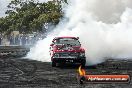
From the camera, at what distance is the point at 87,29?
31969mm

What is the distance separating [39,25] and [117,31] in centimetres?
4244

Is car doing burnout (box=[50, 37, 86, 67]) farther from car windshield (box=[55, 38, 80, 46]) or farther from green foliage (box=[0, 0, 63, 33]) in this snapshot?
A: green foliage (box=[0, 0, 63, 33])

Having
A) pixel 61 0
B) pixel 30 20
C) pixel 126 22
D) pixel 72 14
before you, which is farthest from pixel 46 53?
pixel 30 20

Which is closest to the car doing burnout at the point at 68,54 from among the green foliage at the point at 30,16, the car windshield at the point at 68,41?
the car windshield at the point at 68,41

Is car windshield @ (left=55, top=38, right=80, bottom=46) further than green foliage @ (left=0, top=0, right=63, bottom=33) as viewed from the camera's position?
No

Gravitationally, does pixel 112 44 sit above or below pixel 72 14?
below

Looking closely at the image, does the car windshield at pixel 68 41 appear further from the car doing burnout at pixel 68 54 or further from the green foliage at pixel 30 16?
the green foliage at pixel 30 16

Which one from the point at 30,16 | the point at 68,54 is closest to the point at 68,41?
the point at 68,54

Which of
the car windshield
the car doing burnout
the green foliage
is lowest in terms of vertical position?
the car doing burnout

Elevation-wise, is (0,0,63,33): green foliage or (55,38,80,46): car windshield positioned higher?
(0,0,63,33): green foliage

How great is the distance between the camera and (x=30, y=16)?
273 ft

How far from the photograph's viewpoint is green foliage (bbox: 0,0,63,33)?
7436 cm

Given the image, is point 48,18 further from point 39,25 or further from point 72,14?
point 72,14

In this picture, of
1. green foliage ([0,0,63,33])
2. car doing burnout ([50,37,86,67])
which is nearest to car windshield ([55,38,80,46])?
car doing burnout ([50,37,86,67])
